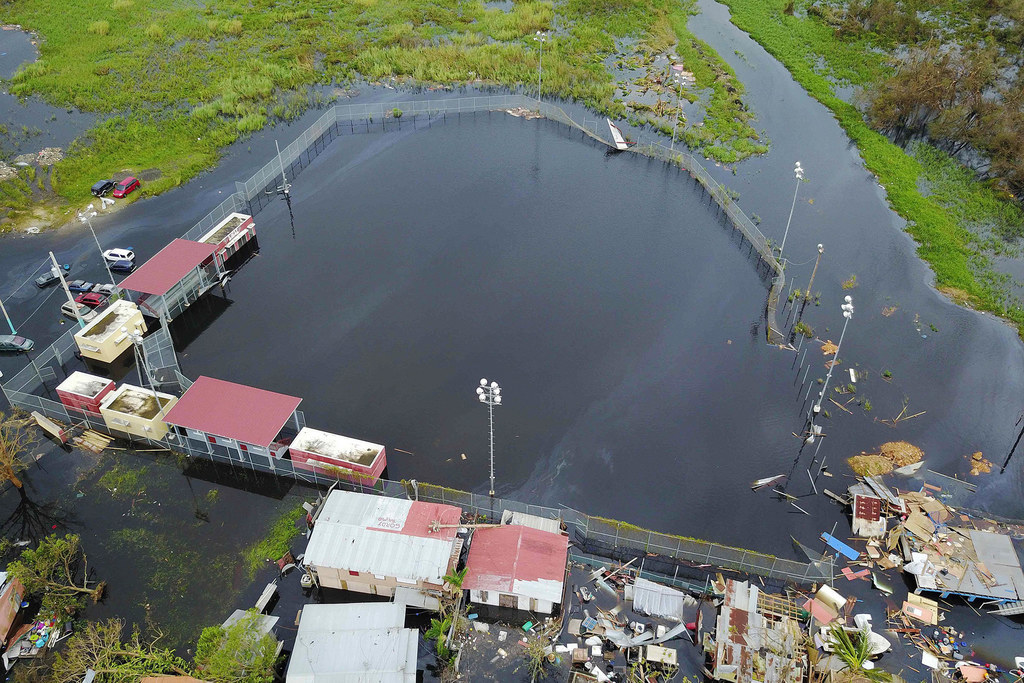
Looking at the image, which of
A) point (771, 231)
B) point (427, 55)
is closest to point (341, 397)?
point (771, 231)

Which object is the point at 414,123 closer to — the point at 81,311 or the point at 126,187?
the point at 126,187

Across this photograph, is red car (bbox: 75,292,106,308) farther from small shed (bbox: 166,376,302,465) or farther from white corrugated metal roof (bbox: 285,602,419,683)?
white corrugated metal roof (bbox: 285,602,419,683)

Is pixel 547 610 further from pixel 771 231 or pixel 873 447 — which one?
pixel 771 231

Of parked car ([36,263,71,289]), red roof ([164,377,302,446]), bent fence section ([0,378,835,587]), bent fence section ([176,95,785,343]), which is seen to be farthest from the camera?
bent fence section ([176,95,785,343])

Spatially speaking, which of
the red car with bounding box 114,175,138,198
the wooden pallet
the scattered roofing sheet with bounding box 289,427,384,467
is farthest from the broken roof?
the red car with bounding box 114,175,138,198

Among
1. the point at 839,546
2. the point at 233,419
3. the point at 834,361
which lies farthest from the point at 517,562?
the point at 834,361
